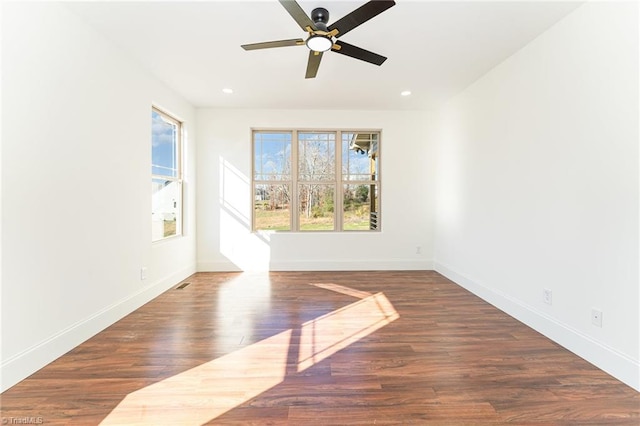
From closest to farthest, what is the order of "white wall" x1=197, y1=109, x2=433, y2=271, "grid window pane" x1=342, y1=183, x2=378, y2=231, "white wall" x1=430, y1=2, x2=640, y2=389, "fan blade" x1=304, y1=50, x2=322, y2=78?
"white wall" x1=430, y1=2, x2=640, y2=389 < "fan blade" x1=304, y1=50, x2=322, y2=78 < "white wall" x1=197, y1=109, x2=433, y2=271 < "grid window pane" x1=342, y1=183, x2=378, y2=231

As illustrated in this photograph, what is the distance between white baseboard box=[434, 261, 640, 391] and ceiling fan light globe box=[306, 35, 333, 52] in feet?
9.51

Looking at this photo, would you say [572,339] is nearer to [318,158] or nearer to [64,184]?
[318,158]

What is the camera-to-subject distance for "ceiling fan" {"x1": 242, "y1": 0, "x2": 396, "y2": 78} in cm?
191

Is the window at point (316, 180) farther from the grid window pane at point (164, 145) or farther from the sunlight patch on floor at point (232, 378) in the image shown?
the sunlight patch on floor at point (232, 378)

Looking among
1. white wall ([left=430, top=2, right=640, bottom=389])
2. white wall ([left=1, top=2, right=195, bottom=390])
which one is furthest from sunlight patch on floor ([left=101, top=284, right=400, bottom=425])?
white wall ([left=430, top=2, right=640, bottom=389])

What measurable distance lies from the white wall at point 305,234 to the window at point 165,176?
0.44m

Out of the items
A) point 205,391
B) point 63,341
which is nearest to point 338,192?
point 205,391

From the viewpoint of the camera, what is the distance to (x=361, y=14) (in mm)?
1994

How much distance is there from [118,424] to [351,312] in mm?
2039

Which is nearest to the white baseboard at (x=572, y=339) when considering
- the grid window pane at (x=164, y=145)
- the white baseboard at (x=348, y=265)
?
the white baseboard at (x=348, y=265)

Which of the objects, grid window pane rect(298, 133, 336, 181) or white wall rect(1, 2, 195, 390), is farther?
grid window pane rect(298, 133, 336, 181)

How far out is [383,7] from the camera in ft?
6.17

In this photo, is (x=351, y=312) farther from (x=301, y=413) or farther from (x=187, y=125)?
(x=187, y=125)

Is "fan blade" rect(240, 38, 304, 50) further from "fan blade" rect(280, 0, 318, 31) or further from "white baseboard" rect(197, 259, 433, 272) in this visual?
"white baseboard" rect(197, 259, 433, 272)
